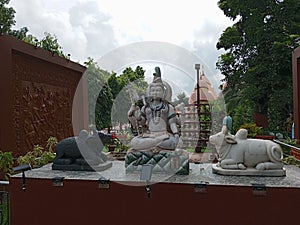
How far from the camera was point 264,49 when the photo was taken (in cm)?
1033

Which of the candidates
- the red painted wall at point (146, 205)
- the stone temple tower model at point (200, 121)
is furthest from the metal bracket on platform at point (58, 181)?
the stone temple tower model at point (200, 121)

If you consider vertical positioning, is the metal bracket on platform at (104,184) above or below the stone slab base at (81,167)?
below

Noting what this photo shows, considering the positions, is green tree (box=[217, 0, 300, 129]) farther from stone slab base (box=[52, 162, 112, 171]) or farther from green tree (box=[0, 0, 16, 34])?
green tree (box=[0, 0, 16, 34])

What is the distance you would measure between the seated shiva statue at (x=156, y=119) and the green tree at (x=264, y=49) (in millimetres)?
6881

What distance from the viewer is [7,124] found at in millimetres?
5531

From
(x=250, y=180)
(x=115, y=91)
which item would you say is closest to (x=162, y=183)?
(x=250, y=180)

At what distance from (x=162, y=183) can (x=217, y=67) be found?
937cm

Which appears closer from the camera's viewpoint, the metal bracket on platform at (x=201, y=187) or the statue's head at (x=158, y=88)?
the metal bracket on platform at (x=201, y=187)

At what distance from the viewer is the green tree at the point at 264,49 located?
32.4 ft

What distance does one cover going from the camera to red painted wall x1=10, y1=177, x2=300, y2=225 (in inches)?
120

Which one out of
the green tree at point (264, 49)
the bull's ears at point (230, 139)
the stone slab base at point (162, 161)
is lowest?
the stone slab base at point (162, 161)

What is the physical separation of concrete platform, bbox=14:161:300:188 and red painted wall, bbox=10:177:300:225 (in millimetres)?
107

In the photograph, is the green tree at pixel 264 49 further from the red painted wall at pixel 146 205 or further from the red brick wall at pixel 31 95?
the red painted wall at pixel 146 205

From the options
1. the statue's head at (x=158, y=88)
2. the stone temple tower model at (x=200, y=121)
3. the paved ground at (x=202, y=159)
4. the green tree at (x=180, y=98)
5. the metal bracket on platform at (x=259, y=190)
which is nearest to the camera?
the metal bracket on platform at (x=259, y=190)
